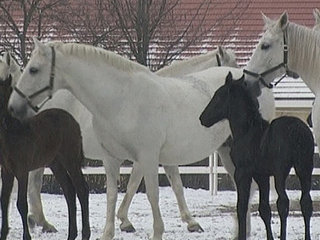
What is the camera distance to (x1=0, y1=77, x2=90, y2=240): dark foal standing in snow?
31.6 feet

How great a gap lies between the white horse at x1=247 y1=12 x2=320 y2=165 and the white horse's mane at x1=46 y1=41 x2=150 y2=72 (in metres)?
1.28

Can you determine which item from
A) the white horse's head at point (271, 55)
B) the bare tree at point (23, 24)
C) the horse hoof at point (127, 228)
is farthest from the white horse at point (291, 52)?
the bare tree at point (23, 24)

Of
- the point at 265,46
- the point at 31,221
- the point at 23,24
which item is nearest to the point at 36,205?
the point at 31,221

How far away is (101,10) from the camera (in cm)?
1873

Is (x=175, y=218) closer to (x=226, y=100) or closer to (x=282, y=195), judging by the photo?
(x=226, y=100)

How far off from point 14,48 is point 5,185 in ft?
29.1

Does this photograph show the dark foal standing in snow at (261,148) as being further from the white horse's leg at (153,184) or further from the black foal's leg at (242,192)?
the white horse's leg at (153,184)

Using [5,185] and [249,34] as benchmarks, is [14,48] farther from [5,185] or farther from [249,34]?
[5,185]

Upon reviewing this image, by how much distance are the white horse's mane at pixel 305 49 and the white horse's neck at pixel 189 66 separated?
8.45 feet

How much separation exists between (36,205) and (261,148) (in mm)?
3824

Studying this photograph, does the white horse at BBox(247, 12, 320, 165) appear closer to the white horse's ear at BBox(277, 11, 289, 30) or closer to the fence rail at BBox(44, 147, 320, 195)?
the white horse's ear at BBox(277, 11, 289, 30)

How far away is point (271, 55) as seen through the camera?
977 centimetres

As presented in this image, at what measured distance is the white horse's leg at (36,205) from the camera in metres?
11.7

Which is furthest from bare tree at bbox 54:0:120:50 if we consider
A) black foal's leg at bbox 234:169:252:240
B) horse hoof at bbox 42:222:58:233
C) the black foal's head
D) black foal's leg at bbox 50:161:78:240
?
black foal's leg at bbox 234:169:252:240
